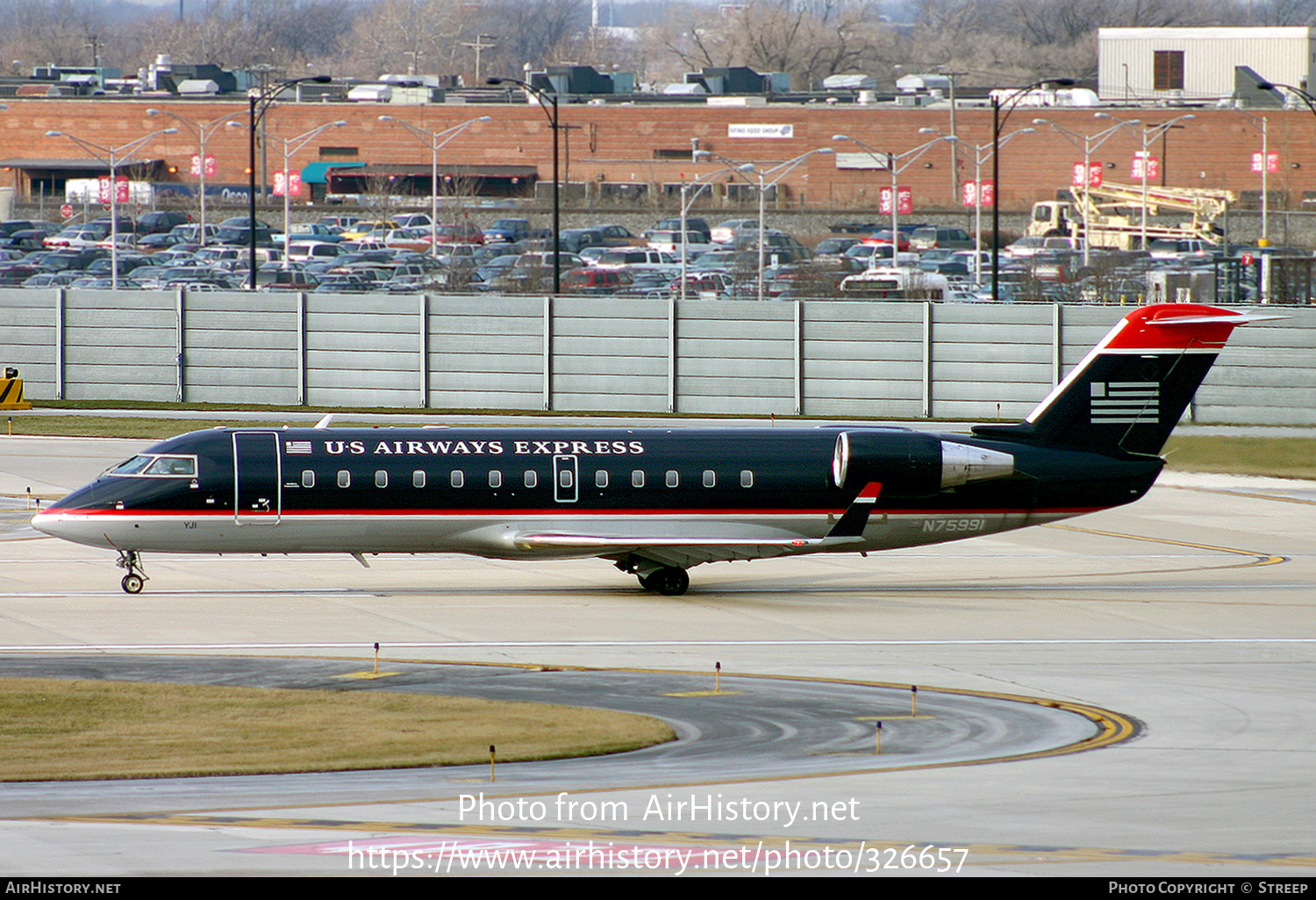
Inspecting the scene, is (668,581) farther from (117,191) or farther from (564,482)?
(117,191)

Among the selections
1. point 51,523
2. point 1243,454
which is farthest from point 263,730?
point 1243,454

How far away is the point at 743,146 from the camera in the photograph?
530 feet

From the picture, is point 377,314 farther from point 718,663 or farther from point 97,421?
point 718,663

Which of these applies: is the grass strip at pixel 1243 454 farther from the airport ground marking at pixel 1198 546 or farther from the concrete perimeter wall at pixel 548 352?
the concrete perimeter wall at pixel 548 352

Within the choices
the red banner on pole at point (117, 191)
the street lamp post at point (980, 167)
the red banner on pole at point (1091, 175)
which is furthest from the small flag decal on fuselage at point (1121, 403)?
the red banner on pole at point (117, 191)

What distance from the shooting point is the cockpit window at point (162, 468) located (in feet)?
111

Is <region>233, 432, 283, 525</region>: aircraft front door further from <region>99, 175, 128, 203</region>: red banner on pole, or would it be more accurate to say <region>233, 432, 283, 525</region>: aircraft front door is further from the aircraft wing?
<region>99, 175, 128, 203</region>: red banner on pole

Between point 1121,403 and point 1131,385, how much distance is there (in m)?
0.44


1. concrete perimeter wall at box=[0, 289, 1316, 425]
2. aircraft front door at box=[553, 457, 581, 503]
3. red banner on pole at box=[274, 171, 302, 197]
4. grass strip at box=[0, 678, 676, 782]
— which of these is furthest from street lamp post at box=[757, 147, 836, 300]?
grass strip at box=[0, 678, 676, 782]

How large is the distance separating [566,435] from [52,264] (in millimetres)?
87342

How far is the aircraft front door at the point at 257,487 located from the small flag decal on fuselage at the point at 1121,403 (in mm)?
17454

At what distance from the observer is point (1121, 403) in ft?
119

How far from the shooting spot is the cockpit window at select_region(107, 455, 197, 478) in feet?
111

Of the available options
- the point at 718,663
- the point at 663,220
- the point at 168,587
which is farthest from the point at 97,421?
the point at 663,220
